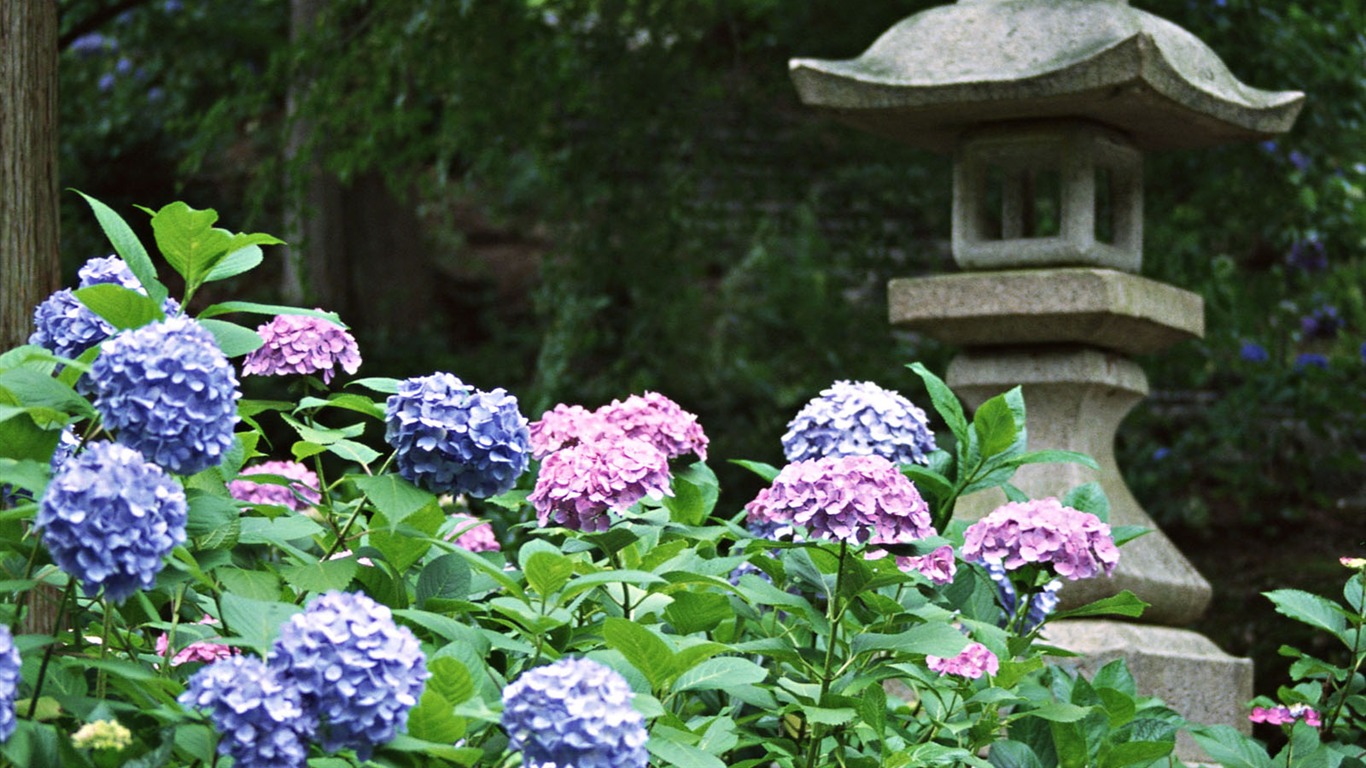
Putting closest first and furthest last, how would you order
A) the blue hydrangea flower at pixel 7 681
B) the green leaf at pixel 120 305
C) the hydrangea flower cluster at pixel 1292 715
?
the blue hydrangea flower at pixel 7 681
the green leaf at pixel 120 305
the hydrangea flower cluster at pixel 1292 715

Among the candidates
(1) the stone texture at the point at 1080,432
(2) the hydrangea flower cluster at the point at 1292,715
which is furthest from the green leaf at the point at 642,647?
(1) the stone texture at the point at 1080,432

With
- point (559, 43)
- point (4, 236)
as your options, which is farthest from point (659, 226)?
point (4, 236)

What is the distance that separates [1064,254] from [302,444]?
2.19 m

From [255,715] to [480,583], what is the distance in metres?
0.70

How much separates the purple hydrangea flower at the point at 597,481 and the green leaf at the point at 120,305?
0.53 metres

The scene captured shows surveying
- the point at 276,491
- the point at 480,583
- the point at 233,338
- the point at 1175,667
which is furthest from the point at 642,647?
the point at 1175,667

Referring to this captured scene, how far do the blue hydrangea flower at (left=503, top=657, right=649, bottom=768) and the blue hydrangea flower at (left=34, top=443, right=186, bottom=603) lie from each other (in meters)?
0.33

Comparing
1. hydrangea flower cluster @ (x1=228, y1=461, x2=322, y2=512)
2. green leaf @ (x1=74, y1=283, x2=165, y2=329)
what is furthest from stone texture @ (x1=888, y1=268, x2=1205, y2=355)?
green leaf @ (x1=74, y1=283, x2=165, y2=329)

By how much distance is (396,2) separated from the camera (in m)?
5.75

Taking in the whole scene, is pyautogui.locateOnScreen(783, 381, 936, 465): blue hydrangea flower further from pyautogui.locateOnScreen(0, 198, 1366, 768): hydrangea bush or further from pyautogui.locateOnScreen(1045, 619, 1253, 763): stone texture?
pyautogui.locateOnScreen(1045, 619, 1253, 763): stone texture

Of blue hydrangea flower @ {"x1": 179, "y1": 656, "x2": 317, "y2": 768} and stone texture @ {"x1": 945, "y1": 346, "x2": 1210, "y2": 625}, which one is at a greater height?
blue hydrangea flower @ {"x1": 179, "y1": 656, "x2": 317, "y2": 768}

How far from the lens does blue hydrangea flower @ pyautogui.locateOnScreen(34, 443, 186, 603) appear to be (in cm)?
128

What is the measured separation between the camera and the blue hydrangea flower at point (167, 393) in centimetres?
136

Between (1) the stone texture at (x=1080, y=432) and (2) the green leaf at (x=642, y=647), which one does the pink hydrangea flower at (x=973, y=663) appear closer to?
(2) the green leaf at (x=642, y=647)
